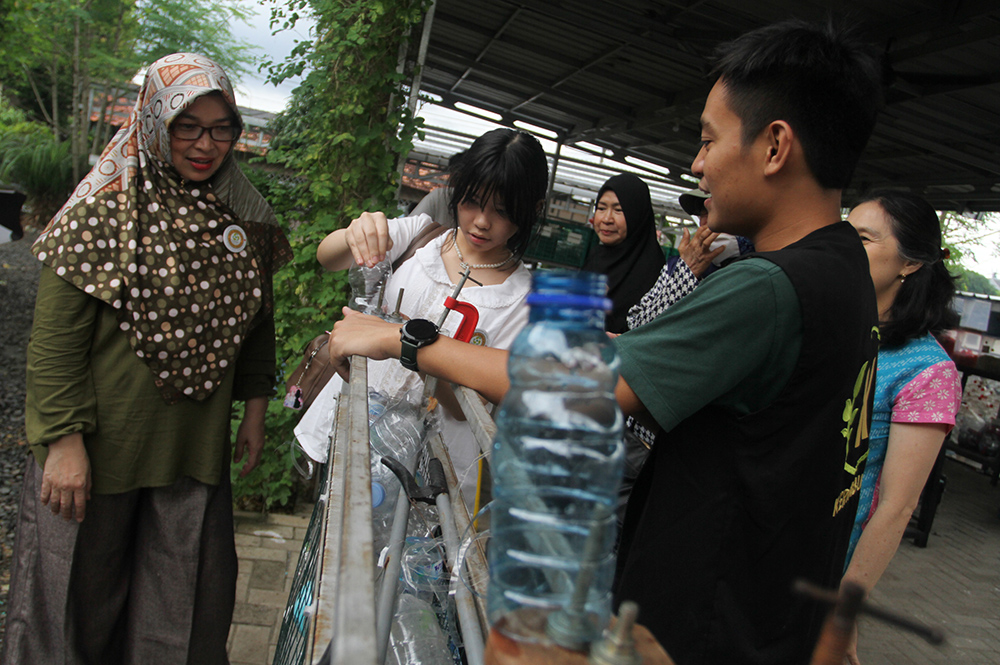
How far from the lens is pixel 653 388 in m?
1.08

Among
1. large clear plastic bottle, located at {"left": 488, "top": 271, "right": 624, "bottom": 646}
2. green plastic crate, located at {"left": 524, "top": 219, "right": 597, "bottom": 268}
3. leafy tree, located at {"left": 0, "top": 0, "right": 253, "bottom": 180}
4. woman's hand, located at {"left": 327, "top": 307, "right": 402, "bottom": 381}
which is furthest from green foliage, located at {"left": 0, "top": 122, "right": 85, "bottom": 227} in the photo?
large clear plastic bottle, located at {"left": 488, "top": 271, "right": 624, "bottom": 646}

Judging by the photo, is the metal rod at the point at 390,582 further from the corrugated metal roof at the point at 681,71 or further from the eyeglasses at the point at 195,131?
the corrugated metal roof at the point at 681,71

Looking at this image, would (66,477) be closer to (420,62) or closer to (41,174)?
(420,62)

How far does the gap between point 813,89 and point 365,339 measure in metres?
1.03

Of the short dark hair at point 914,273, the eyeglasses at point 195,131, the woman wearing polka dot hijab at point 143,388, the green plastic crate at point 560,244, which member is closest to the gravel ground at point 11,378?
the woman wearing polka dot hijab at point 143,388

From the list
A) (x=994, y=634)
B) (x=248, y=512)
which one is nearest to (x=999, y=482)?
(x=994, y=634)

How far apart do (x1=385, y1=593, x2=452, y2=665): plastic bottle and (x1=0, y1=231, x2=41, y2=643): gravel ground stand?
83.1 inches

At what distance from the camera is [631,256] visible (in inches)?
146

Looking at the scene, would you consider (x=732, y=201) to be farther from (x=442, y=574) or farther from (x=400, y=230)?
(x=400, y=230)

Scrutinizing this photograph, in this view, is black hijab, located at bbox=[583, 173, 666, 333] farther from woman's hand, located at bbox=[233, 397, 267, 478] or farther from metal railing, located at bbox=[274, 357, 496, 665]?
metal railing, located at bbox=[274, 357, 496, 665]

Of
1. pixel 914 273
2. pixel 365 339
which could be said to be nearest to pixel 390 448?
pixel 365 339

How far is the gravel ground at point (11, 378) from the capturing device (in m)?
3.96

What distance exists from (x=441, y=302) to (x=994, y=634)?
5388 millimetres

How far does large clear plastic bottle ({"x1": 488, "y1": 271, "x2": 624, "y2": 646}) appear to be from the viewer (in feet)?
2.17
